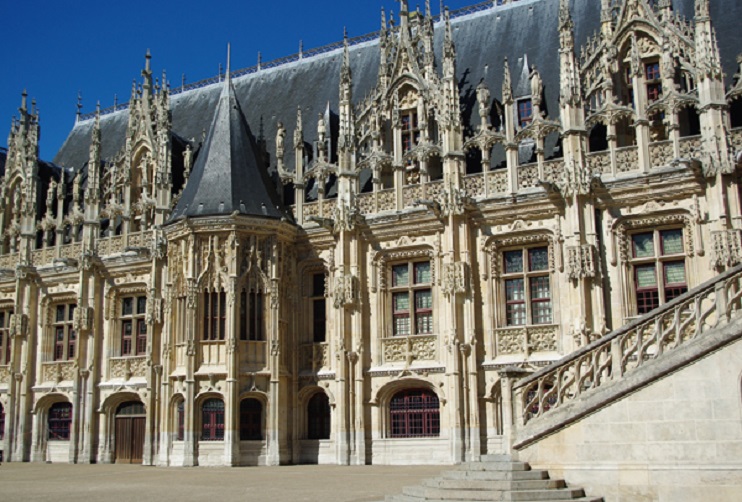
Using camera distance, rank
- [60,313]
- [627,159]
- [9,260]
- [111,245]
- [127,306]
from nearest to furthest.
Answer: [627,159]
[127,306]
[111,245]
[60,313]
[9,260]

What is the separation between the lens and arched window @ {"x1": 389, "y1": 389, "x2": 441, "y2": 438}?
84.7 ft

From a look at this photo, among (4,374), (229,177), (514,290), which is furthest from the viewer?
(4,374)

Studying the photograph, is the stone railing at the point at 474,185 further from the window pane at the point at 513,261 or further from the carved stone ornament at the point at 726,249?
the carved stone ornament at the point at 726,249

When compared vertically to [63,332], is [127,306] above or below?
above

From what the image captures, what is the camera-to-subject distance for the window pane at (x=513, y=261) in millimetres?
25469

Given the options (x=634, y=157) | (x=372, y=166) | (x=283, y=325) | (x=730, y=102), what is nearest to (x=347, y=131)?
(x=372, y=166)

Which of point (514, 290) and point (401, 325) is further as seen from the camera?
point (401, 325)

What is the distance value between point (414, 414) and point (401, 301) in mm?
3507

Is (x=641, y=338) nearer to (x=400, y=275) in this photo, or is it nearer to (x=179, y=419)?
(x=400, y=275)

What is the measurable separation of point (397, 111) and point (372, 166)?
203 cm

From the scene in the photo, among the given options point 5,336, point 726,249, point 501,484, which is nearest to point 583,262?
point 726,249

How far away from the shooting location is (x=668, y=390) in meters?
13.3

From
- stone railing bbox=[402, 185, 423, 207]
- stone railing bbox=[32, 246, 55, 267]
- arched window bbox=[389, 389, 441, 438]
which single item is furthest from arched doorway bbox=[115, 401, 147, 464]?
stone railing bbox=[402, 185, 423, 207]

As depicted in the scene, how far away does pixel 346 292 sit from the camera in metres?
26.8
